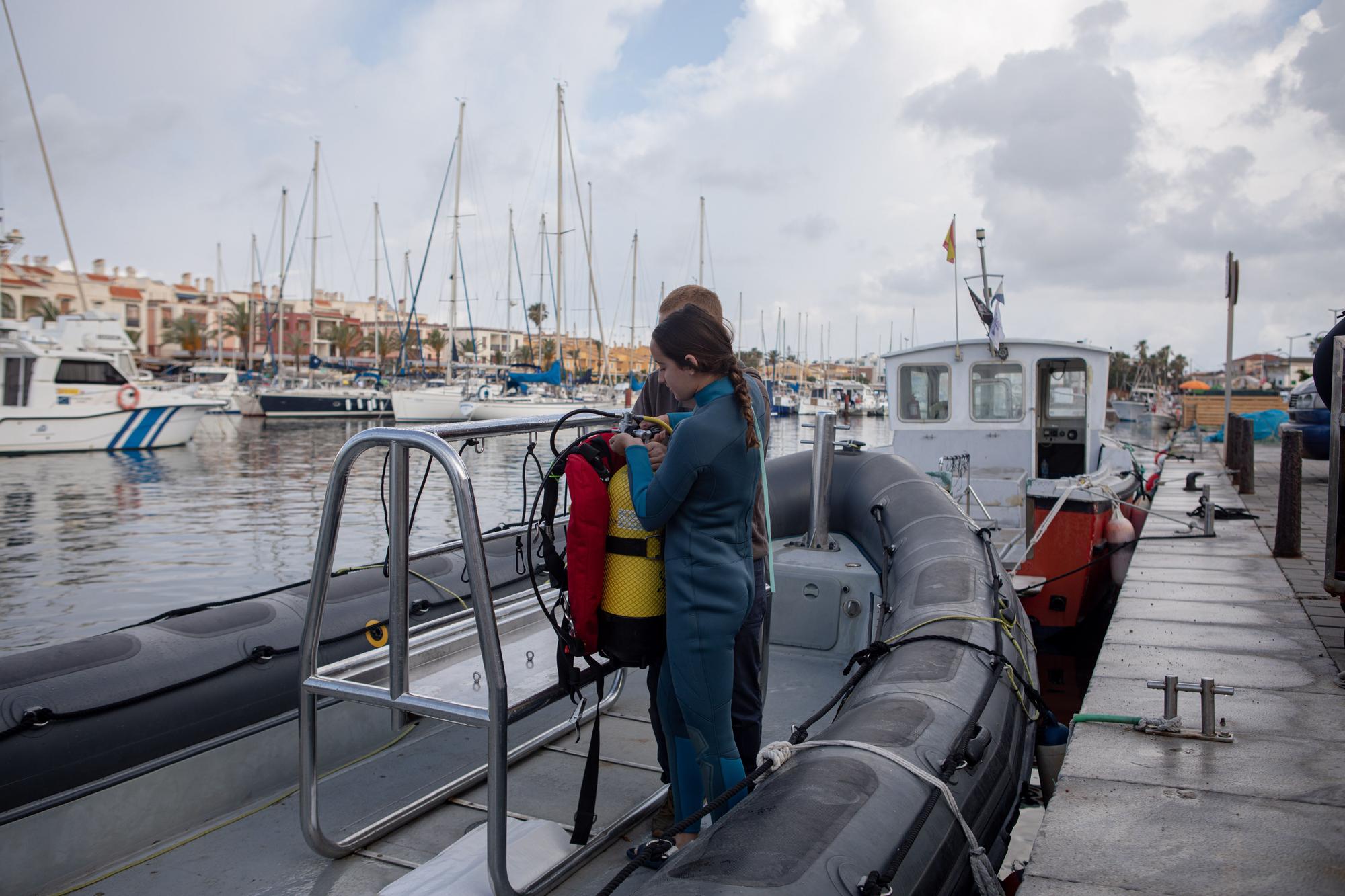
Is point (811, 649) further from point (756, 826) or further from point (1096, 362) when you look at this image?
point (1096, 362)

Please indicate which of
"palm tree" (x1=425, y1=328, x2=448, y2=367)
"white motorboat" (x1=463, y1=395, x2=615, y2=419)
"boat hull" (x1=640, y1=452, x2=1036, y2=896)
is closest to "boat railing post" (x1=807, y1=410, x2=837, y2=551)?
"boat hull" (x1=640, y1=452, x2=1036, y2=896)

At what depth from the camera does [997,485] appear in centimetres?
969

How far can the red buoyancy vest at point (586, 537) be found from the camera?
240 cm

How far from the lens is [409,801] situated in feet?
11.3

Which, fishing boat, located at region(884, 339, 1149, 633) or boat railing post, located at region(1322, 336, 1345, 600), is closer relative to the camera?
boat railing post, located at region(1322, 336, 1345, 600)

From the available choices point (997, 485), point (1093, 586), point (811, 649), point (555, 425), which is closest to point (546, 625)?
point (555, 425)

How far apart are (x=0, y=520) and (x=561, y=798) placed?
14974 mm

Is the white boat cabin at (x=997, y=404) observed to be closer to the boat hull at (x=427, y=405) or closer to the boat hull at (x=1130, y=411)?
the boat hull at (x=427, y=405)

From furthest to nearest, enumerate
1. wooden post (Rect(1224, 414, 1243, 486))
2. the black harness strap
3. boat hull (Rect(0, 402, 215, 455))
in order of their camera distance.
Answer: boat hull (Rect(0, 402, 215, 455)) → wooden post (Rect(1224, 414, 1243, 486)) → the black harness strap

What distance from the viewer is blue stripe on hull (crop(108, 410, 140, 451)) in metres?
25.2

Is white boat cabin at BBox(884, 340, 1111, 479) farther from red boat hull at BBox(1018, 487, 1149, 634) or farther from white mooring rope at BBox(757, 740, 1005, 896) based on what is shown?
white mooring rope at BBox(757, 740, 1005, 896)

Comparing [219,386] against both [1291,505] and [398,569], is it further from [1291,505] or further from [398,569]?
[398,569]

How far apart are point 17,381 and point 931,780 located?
27794mm

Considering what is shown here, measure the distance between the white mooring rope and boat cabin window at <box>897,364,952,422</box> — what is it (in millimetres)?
8741
